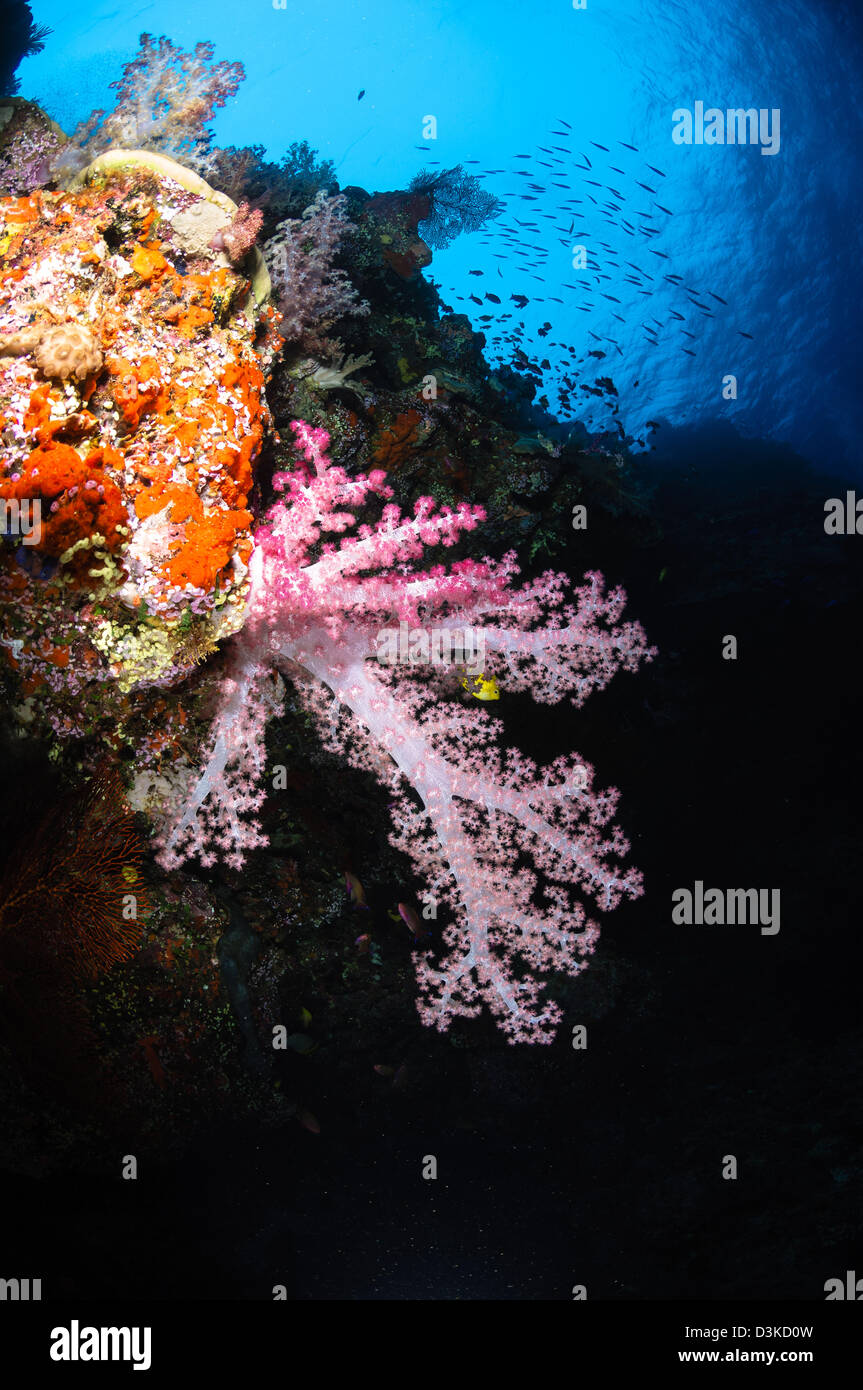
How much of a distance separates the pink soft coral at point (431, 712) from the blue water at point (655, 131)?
21863mm

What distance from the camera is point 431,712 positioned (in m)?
3.65

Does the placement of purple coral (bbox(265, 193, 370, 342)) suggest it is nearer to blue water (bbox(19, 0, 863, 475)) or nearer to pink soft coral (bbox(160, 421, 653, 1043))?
pink soft coral (bbox(160, 421, 653, 1043))

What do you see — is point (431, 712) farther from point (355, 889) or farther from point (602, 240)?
point (602, 240)

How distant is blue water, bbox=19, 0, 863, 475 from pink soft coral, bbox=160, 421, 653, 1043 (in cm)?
2186

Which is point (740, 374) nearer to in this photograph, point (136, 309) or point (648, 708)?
point (648, 708)

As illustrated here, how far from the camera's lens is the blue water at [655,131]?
20406mm

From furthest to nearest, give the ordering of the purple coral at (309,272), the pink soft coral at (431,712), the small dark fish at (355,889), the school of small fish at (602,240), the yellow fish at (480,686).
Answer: the school of small fish at (602,240) < the small dark fish at (355,889) < the purple coral at (309,272) < the yellow fish at (480,686) < the pink soft coral at (431,712)

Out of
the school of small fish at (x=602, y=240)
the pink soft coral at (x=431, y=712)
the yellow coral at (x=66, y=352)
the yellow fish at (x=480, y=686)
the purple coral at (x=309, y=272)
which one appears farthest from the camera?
the school of small fish at (x=602, y=240)

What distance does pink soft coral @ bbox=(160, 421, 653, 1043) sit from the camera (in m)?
3.52

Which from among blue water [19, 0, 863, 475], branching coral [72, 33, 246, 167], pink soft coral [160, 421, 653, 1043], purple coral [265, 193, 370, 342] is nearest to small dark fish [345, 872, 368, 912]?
pink soft coral [160, 421, 653, 1043]

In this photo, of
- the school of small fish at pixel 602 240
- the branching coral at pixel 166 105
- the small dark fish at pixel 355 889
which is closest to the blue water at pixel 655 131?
the school of small fish at pixel 602 240

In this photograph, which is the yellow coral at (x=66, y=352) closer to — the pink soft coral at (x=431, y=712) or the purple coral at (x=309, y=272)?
the pink soft coral at (x=431, y=712)

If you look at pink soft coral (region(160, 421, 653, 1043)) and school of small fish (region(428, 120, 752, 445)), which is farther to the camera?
school of small fish (region(428, 120, 752, 445))

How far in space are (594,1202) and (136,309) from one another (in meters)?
7.45
